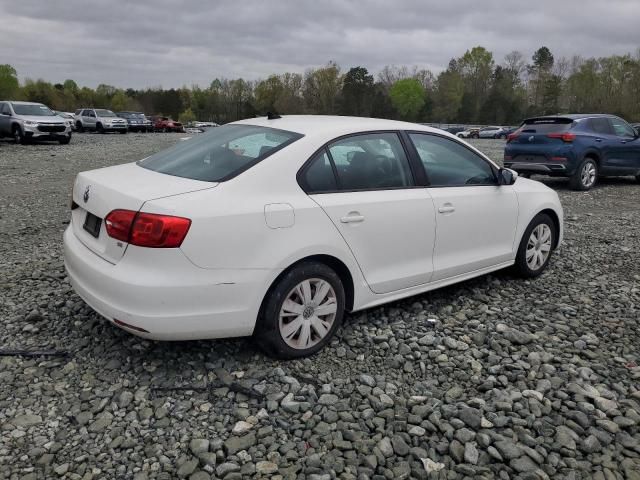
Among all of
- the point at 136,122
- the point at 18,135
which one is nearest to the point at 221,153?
the point at 18,135

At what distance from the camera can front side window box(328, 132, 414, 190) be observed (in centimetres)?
370

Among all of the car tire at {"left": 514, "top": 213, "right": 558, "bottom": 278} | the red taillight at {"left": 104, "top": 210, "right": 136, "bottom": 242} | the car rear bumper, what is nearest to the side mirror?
the car tire at {"left": 514, "top": 213, "right": 558, "bottom": 278}

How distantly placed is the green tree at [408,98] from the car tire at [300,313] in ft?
298

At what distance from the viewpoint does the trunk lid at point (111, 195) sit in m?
3.12

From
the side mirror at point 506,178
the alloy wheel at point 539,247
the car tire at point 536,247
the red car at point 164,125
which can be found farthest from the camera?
the red car at point 164,125

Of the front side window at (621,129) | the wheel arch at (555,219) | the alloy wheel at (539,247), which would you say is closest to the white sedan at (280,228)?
the alloy wheel at (539,247)

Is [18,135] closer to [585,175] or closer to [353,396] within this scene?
[585,175]

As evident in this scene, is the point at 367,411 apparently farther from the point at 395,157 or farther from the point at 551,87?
the point at 551,87

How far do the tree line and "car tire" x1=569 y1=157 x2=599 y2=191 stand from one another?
195 ft

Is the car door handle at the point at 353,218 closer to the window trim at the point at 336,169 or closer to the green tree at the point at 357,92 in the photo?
the window trim at the point at 336,169

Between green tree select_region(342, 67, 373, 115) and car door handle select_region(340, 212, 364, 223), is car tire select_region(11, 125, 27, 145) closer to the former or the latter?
car door handle select_region(340, 212, 364, 223)

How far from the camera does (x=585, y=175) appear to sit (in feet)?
37.4

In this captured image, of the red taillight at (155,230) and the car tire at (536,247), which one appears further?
the car tire at (536,247)

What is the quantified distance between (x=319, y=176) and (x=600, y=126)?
10.4 meters
